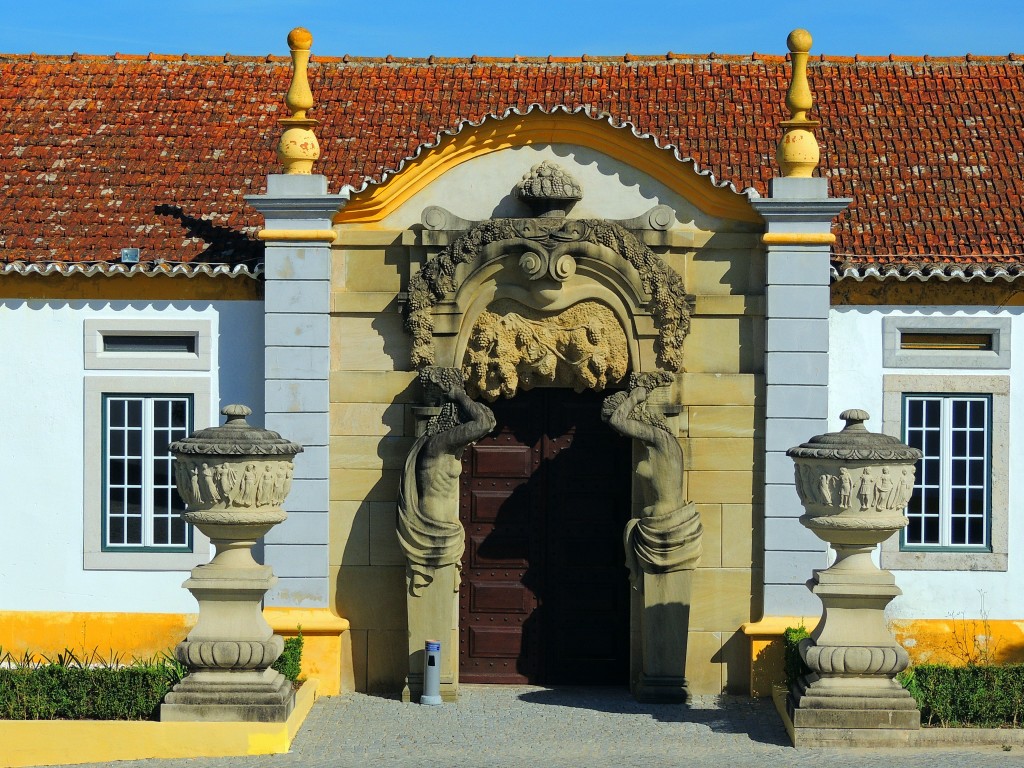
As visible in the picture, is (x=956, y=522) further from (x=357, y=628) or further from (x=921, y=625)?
(x=357, y=628)

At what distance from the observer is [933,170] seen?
15.4 m

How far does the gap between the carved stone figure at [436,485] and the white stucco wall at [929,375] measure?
11.0 ft

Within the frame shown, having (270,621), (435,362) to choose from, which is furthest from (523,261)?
(270,621)

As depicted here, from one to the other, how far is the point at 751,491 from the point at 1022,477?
2.66 m

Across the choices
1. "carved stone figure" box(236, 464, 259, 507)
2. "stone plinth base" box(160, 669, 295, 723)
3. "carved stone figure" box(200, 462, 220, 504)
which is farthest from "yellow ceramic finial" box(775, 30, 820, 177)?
"stone plinth base" box(160, 669, 295, 723)

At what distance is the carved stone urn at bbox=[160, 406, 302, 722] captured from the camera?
11.5 metres

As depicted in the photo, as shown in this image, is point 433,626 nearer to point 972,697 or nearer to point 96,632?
point 96,632

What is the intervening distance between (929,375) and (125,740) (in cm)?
781

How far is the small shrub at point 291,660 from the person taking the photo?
1248cm

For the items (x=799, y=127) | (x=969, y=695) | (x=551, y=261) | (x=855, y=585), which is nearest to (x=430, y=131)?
(x=551, y=261)

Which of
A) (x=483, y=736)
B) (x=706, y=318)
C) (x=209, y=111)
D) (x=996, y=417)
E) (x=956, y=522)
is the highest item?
(x=209, y=111)

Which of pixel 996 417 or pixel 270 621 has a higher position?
pixel 996 417

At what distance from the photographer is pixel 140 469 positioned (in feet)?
47.0

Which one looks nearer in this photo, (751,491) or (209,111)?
(751,491)
